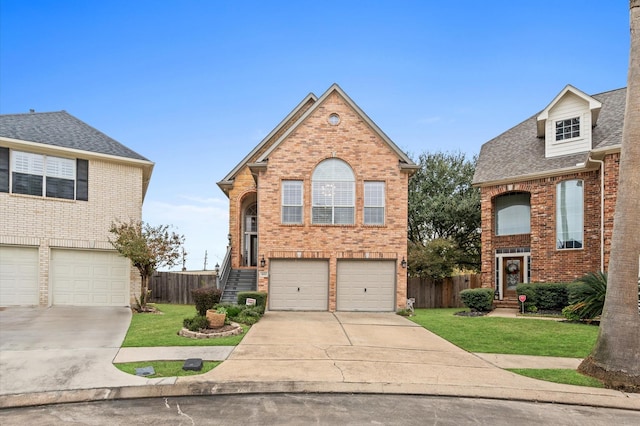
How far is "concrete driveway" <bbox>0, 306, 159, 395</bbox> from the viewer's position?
7851 mm

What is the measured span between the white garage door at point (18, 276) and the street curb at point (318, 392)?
39.2ft

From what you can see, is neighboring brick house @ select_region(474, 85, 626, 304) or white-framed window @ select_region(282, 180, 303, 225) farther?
white-framed window @ select_region(282, 180, 303, 225)

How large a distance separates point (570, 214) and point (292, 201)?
1131cm

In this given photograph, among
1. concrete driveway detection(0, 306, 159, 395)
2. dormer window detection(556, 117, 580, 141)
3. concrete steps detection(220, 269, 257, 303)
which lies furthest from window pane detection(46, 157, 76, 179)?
dormer window detection(556, 117, 580, 141)

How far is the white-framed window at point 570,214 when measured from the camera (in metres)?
18.7

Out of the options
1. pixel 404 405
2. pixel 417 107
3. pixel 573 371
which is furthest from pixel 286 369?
pixel 417 107

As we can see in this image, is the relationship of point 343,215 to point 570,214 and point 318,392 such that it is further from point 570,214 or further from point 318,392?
point 318,392

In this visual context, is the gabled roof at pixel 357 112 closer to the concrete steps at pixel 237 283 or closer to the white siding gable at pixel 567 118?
the concrete steps at pixel 237 283

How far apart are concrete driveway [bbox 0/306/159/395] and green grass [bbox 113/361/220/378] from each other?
216 mm

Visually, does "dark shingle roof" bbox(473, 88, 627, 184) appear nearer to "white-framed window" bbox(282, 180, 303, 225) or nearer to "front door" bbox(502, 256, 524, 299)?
"front door" bbox(502, 256, 524, 299)

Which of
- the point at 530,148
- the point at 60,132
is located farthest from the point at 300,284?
the point at 530,148

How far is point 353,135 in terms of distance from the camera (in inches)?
742

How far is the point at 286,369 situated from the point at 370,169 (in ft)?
37.4

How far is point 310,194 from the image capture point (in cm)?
1867
